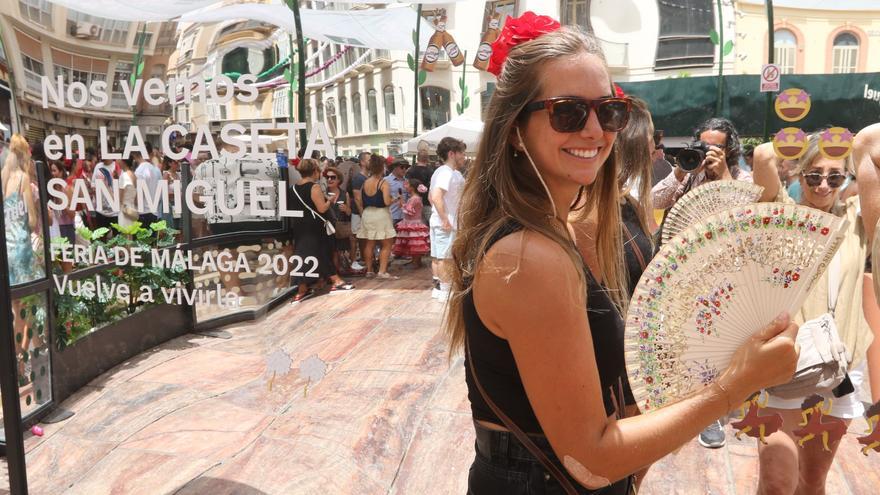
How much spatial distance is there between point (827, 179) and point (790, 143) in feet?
0.55

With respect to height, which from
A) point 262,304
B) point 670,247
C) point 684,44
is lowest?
point 262,304

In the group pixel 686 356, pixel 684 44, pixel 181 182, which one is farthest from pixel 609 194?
pixel 684 44

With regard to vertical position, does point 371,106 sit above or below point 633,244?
above

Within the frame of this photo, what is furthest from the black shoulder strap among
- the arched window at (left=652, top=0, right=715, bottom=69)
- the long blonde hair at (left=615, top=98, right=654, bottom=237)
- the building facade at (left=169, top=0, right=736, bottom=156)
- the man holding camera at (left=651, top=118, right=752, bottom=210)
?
the arched window at (left=652, top=0, right=715, bottom=69)

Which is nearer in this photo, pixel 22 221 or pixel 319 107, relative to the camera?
pixel 319 107

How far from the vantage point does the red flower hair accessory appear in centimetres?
106

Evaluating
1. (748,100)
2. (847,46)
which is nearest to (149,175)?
(748,100)

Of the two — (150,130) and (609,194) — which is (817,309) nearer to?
(609,194)

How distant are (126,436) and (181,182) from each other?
53.7 inches

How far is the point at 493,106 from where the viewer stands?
1.07 meters

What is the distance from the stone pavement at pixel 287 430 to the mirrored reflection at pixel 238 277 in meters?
0.17

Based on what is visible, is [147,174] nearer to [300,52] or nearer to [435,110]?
[300,52]

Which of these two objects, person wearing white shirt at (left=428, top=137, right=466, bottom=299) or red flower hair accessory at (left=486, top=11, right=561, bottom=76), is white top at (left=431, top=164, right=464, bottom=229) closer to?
person wearing white shirt at (left=428, top=137, right=466, bottom=299)

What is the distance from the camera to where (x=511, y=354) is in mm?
974
